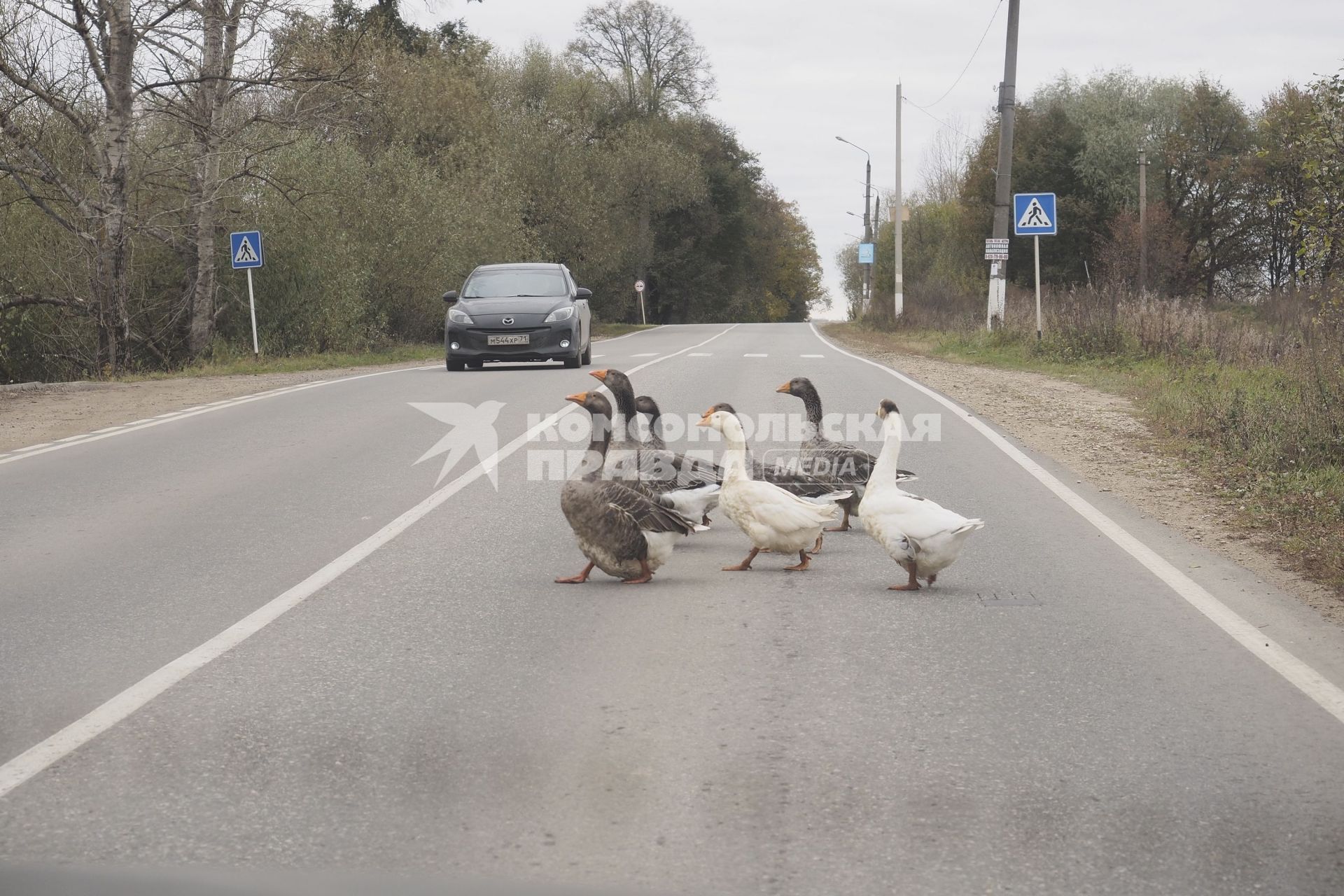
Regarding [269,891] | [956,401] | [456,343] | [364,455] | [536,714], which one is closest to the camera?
[269,891]

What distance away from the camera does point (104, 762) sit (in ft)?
14.4

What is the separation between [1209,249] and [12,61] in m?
47.5

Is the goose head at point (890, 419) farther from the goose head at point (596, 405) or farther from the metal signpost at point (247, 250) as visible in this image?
the metal signpost at point (247, 250)

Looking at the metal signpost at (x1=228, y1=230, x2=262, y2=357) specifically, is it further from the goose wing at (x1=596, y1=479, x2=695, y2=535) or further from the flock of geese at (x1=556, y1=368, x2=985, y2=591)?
the goose wing at (x1=596, y1=479, x2=695, y2=535)

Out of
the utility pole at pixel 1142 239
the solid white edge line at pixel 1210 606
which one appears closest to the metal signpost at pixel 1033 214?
the solid white edge line at pixel 1210 606

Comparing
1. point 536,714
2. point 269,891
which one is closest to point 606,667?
point 536,714

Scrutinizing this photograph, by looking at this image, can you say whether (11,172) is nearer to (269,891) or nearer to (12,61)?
(12,61)

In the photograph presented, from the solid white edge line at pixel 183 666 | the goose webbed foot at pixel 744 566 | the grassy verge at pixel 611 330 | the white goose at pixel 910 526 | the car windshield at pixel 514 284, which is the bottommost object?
the grassy verge at pixel 611 330

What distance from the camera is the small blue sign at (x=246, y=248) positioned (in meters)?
26.3

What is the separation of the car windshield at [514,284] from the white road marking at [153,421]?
3.58 meters

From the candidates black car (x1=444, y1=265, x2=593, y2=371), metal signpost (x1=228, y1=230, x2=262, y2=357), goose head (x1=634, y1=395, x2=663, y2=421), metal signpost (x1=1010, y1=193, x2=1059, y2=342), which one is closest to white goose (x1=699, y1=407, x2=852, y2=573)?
goose head (x1=634, y1=395, x2=663, y2=421)

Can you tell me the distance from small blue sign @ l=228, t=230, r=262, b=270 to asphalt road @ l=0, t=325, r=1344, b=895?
17556 mm

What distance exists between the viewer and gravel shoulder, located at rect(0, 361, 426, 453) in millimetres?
15195

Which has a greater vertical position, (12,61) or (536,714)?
(12,61)
